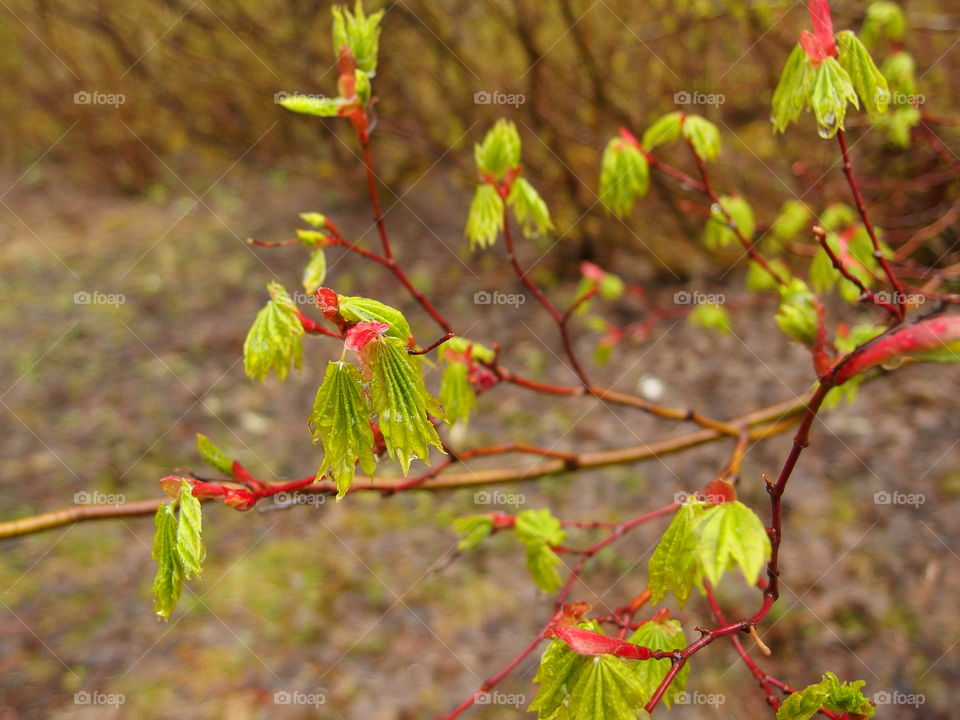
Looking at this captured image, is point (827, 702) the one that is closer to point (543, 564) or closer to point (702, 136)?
point (543, 564)

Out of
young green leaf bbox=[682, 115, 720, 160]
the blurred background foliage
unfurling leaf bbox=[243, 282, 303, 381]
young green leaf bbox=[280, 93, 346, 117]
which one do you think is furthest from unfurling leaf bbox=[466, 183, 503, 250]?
the blurred background foliage

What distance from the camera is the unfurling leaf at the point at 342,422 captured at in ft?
2.87

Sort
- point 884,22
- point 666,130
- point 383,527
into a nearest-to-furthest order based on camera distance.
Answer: point 666,130 → point 884,22 → point 383,527

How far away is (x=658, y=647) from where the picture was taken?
108 centimetres

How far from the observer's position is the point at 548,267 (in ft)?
20.3

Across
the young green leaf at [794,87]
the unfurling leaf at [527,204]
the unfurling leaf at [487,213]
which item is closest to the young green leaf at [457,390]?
the unfurling leaf at [487,213]

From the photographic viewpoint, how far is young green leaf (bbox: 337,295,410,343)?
Answer: 90 centimetres

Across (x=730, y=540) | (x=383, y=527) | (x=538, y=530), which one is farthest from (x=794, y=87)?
(x=383, y=527)

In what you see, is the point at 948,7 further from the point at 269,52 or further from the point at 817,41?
the point at 269,52

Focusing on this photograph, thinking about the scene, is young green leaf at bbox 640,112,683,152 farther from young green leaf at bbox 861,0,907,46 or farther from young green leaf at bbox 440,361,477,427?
young green leaf at bbox 861,0,907,46

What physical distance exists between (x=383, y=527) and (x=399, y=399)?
3.51 m

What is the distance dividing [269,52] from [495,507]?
4.68m

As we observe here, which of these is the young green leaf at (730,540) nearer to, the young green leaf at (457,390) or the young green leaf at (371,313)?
the young green leaf at (371,313)

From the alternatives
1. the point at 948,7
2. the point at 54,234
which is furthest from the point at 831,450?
the point at 54,234
